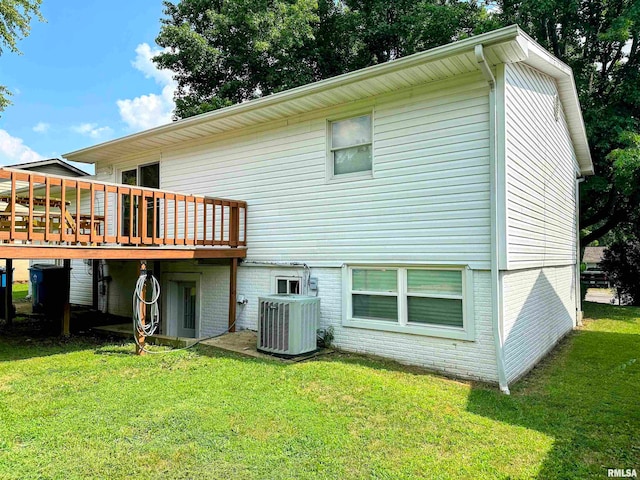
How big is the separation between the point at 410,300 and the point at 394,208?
1490 millimetres

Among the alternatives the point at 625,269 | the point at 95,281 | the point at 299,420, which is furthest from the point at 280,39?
the point at 625,269

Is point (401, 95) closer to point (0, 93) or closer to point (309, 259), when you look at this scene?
point (309, 259)

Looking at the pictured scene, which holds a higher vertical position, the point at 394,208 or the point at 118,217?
the point at 394,208

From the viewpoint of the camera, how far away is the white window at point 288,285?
7.92m

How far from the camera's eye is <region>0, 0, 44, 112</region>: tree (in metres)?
13.5

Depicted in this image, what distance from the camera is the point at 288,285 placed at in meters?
8.06

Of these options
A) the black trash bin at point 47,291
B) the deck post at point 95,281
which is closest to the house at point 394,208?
the black trash bin at point 47,291

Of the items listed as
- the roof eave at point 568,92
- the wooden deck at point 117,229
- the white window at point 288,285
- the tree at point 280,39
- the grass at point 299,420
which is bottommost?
the grass at point 299,420

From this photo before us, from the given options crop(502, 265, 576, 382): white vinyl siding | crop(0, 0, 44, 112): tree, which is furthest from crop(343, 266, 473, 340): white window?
crop(0, 0, 44, 112): tree

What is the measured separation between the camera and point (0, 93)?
15289 millimetres

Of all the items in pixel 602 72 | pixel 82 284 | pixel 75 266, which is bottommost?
pixel 82 284

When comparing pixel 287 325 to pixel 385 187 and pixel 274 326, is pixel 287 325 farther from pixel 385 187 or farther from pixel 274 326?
pixel 385 187

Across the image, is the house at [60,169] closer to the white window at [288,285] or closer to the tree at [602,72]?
the white window at [288,285]

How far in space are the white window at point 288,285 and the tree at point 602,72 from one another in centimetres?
957
